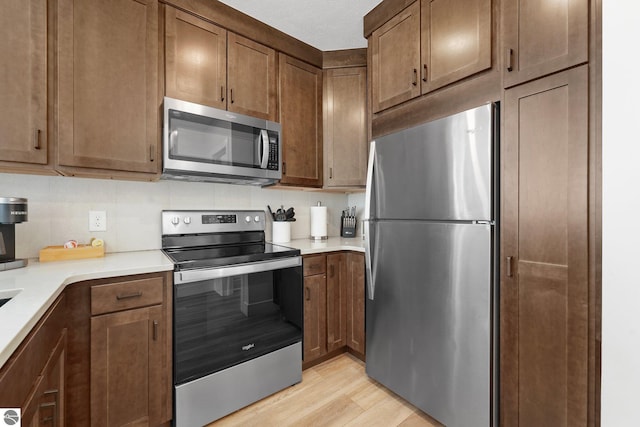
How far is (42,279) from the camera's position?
3.90 ft

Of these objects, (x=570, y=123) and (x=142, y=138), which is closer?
(x=570, y=123)

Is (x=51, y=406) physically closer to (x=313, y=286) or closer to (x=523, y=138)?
(x=313, y=286)

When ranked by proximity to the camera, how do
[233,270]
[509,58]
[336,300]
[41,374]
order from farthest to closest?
[336,300] < [233,270] < [509,58] < [41,374]

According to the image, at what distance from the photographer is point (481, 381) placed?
1.41 m

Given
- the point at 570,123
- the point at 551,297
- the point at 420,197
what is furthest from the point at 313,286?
the point at 570,123

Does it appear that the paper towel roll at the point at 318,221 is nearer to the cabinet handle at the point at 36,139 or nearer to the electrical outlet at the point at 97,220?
the electrical outlet at the point at 97,220

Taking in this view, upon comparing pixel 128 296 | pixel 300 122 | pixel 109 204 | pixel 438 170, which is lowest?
pixel 128 296

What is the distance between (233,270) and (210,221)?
→ 2.17ft

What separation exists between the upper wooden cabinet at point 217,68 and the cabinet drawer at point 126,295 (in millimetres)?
1114

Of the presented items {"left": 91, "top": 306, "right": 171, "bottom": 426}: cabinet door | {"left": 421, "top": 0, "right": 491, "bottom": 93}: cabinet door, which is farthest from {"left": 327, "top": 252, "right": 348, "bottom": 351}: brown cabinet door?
{"left": 421, "top": 0, "right": 491, "bottom": 93}: cabinet door

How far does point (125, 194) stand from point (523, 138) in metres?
2.25

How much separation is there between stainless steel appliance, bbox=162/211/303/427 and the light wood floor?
7cm

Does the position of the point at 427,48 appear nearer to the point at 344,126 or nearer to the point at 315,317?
the point at 344,126

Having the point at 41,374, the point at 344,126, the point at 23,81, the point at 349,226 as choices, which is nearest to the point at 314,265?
the point at 349,226
